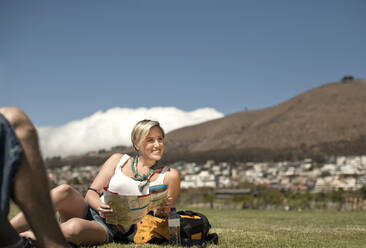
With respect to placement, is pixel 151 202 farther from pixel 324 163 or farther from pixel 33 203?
pixel 324 163

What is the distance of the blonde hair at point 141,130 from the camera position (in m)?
3.83

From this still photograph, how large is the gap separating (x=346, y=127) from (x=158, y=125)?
114m

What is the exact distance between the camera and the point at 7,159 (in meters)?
1.58

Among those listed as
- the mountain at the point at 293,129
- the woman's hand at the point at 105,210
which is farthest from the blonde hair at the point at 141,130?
the mountain at the point at 293,129

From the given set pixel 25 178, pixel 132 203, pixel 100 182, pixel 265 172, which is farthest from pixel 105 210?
pixel 265 172

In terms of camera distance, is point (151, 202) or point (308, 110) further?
point (308, 110)

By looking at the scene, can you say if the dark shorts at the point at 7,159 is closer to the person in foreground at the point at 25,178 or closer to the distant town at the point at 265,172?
the person in foreground at the point at 25,178

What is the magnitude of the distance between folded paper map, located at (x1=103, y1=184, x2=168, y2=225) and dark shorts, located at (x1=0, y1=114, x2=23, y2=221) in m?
1.76

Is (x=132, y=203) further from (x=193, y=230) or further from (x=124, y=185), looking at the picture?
(x=193, y=230)

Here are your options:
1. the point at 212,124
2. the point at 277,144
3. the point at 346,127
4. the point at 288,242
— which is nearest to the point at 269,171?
the point at 277,144

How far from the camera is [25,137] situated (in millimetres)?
1647

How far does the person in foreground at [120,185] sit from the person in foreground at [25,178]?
1909 millimetres

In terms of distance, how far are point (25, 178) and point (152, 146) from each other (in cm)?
226

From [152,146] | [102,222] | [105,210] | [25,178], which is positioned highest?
[152,146]
